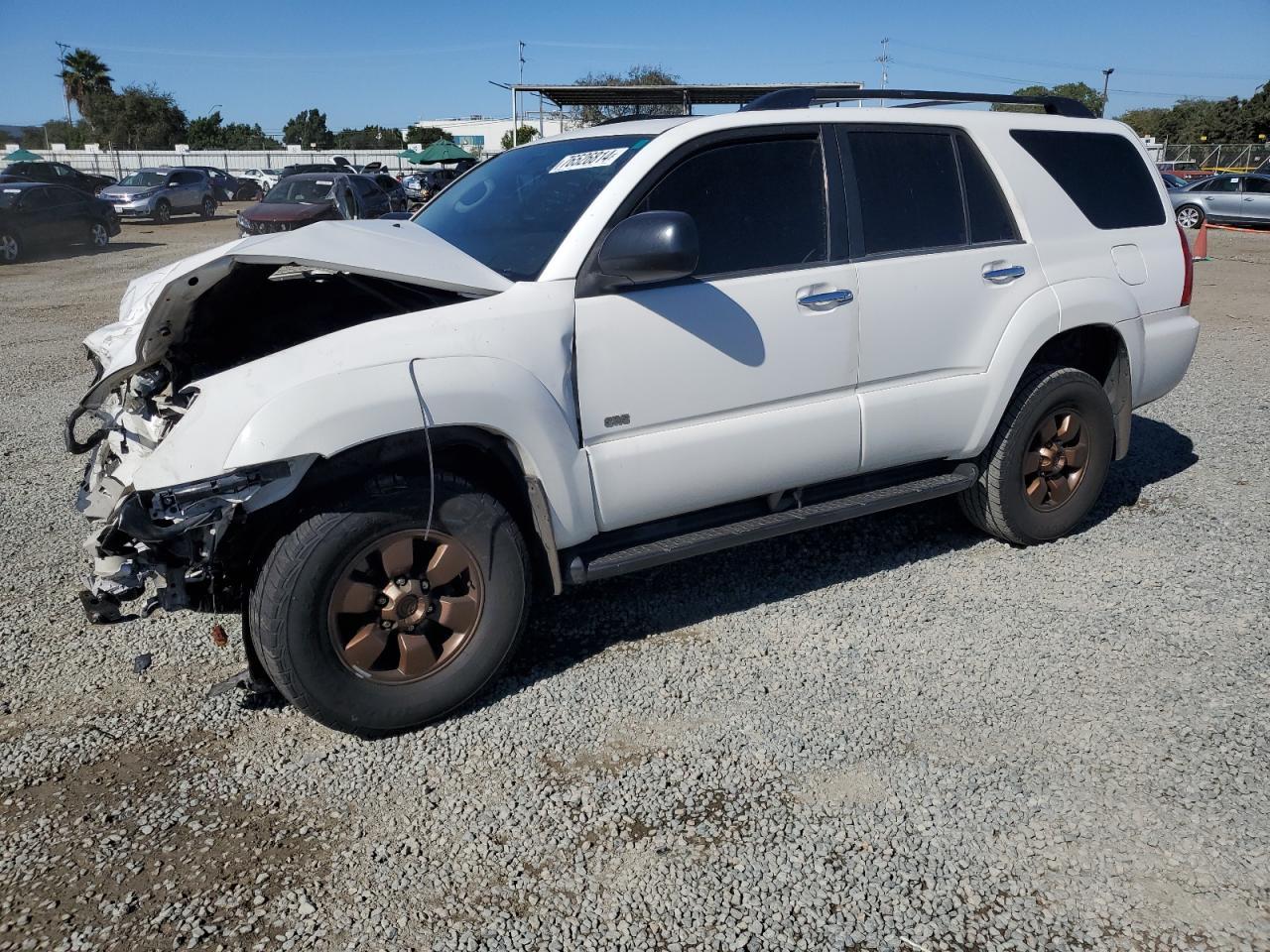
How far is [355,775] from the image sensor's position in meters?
3.12

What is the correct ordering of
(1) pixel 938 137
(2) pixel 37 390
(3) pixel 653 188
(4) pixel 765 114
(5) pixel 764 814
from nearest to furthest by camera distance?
(5) pixel 764 814
(3) pixel 653 188
(4) pixel 765 114
(1) pixel 938 137
(2) pixel 37 390

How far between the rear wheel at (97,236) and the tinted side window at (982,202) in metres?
22.1

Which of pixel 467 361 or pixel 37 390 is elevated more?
pixel 467 361

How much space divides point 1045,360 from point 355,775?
11.8 ft

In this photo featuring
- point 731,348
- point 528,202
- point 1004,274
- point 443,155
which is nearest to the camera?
point 731,348

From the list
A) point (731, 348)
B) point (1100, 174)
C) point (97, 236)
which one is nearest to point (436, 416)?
point (731, 348)

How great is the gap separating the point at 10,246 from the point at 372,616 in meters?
20.2

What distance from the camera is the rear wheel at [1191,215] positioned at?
80.4ft

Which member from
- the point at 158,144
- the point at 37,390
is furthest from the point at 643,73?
the point at 37,390

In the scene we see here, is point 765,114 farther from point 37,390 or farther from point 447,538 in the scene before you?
point 37,390

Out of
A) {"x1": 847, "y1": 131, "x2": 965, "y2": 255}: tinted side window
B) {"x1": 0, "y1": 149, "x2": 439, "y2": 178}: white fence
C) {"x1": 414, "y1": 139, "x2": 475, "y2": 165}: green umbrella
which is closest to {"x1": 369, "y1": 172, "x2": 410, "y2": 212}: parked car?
{"x1": 414, "y1": 139, "x2": 475, "y2": 165}: green umbrella

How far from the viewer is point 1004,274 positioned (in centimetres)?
428

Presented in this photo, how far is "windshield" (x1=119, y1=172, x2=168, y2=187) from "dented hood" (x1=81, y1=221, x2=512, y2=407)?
105 feet

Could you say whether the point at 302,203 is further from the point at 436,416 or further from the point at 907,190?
the point at 436,416
